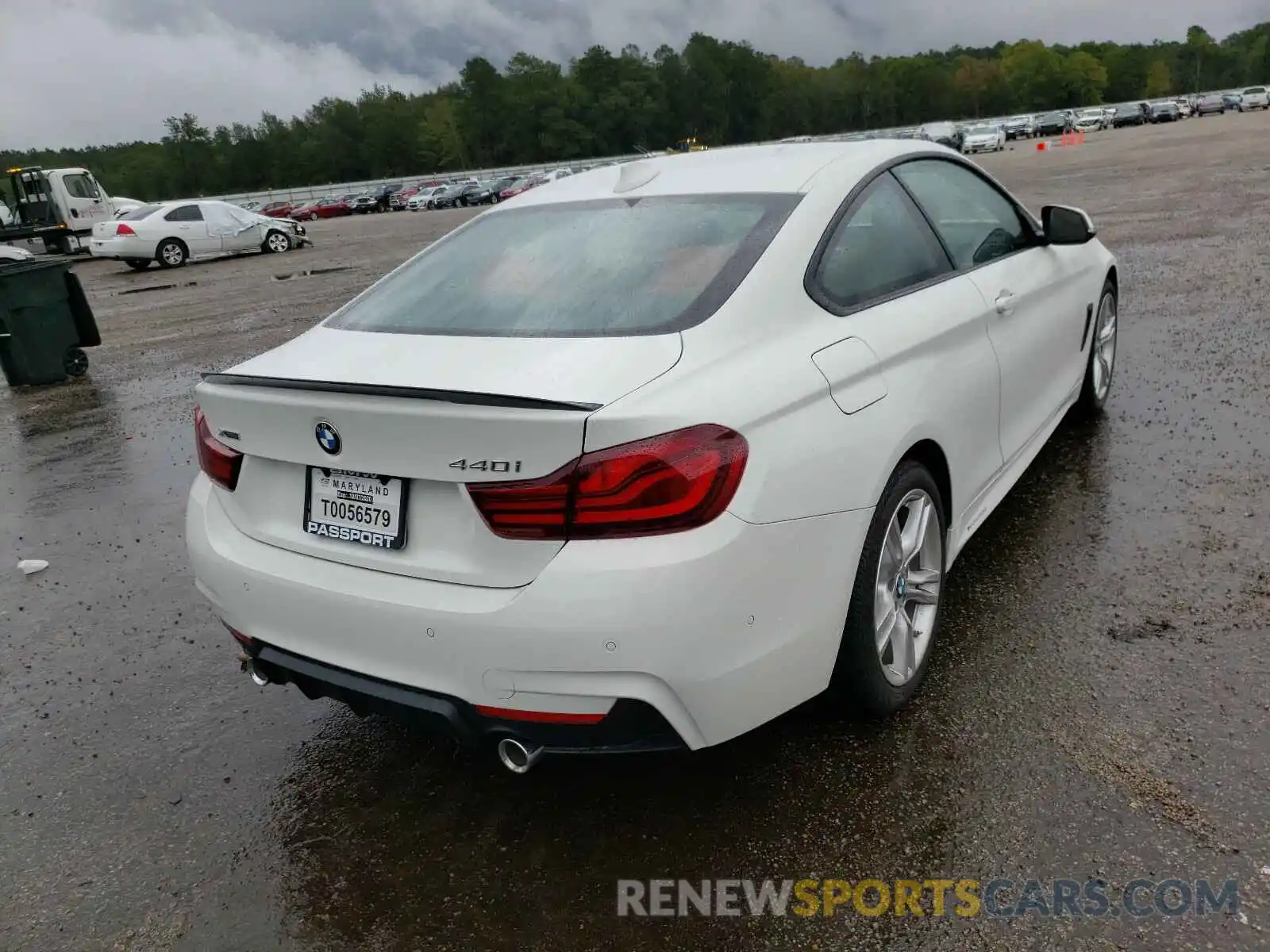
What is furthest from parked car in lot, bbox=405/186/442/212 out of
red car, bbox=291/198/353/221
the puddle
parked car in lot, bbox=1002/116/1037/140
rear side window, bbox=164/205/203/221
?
parked car in lot, bbox=1002/116/1037/140

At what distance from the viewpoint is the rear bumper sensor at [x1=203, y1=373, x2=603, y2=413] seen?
7.21 feet

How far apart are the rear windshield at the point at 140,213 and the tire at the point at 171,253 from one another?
71 cm

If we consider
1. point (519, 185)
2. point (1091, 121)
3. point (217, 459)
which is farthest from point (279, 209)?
point (217, 459)

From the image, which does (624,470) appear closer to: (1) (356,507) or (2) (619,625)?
(2) (619,625)

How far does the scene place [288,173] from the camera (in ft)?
399

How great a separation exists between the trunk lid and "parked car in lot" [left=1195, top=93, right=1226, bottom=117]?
8690 centimetres

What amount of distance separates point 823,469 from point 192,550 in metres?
1.81

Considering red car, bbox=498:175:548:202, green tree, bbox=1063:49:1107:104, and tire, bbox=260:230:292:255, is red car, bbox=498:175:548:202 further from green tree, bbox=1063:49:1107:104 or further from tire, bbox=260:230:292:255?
green tree, bbox=1063:49:1107:104

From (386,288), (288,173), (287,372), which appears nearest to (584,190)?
(386,288)

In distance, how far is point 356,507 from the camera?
8.11ft

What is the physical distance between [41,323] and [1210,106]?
84.7 m

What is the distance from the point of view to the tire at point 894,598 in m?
2.69

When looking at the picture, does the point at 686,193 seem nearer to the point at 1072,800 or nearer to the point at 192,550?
the point at 192,550

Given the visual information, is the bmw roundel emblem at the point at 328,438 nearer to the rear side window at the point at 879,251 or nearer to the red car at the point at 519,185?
the rear side window at the point at 879,251
